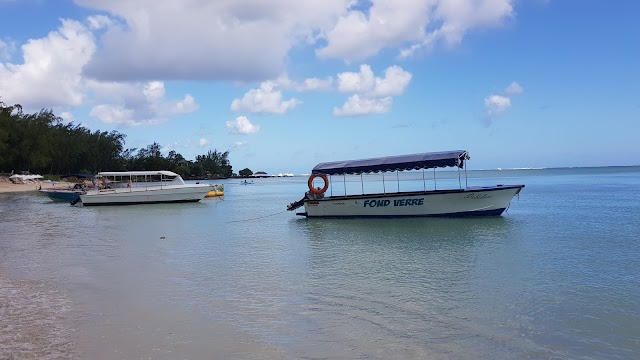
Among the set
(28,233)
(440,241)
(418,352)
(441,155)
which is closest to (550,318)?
(418,352)

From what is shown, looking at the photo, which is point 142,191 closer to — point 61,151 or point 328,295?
point 328,295

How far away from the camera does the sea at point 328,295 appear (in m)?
7.26

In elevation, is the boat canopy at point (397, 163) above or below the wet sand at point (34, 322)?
above

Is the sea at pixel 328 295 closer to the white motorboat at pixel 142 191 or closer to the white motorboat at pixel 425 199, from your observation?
the white motorboat at pixel 425 199

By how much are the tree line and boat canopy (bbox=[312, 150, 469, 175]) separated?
55981 mm

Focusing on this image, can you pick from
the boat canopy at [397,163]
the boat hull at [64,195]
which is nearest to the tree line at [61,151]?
the boat hull at [64,195]

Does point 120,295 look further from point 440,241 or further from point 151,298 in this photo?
point 440,241

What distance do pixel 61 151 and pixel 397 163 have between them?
3109 inches

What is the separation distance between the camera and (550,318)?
27.8 feet

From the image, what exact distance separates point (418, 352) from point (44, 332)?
5623mm

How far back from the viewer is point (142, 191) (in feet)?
127

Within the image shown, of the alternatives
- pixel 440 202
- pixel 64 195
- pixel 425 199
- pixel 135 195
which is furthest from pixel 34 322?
pixel 64 195

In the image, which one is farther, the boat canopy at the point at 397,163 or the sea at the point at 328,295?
the boat canopy at the point at 397,163

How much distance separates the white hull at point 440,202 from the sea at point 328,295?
2.60 m
